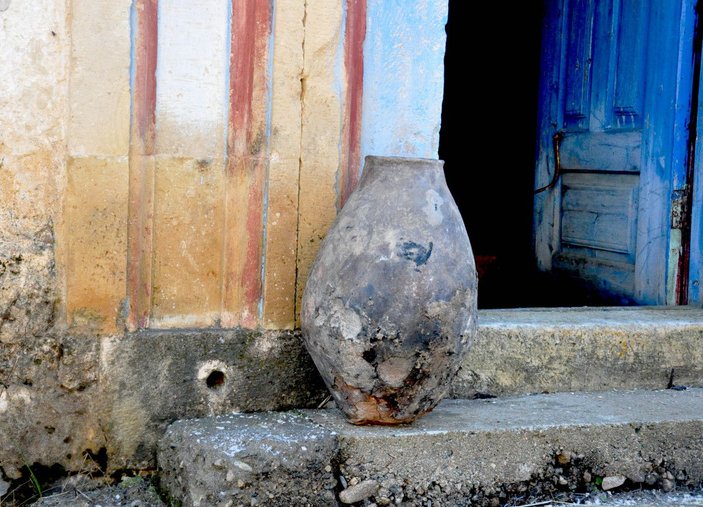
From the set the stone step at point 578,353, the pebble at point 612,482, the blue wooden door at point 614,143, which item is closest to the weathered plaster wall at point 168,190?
the stone step at point 578,353

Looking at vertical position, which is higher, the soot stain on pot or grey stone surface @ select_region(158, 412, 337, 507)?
the soot stain on pot

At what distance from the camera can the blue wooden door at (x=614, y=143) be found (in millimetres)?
3668

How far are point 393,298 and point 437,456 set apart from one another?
0.50 metres

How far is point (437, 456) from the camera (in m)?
2.55

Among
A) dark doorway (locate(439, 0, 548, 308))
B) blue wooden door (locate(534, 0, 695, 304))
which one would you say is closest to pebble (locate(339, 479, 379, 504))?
blue wooden door (locate(534, 0, 695, 304))

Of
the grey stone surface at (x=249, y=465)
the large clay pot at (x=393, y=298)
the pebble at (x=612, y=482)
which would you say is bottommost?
the pebble at (x=612, y=482)

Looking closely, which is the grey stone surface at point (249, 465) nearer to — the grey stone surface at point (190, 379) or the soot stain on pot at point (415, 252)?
the grey stone surface at point (190, 379)

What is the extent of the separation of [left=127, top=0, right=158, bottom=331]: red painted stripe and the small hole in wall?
0.27 m

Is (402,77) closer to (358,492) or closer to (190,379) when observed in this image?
(190,379)

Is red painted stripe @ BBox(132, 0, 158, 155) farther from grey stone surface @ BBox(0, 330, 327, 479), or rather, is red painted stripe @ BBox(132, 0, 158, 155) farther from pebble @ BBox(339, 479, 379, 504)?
pebble @ BBox(339, 479, 379, 504)

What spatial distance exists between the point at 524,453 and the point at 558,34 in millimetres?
2564

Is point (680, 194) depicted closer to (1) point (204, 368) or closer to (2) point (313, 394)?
(2) point (313, 394)

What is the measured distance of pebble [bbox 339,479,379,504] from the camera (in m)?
2.48

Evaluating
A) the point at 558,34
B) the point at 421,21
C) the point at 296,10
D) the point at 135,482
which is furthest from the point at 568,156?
the point at 135,482
